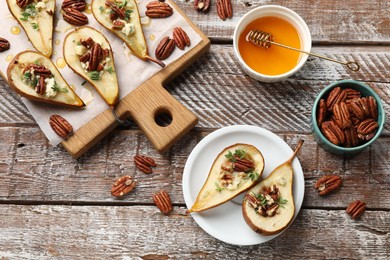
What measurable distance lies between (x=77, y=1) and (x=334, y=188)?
27.9 inches

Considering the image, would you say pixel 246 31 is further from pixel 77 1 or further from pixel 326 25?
pixel 77 1

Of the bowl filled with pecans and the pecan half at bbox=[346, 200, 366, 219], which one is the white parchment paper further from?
the pecan half at bbox=[346, 200, 366, 219]

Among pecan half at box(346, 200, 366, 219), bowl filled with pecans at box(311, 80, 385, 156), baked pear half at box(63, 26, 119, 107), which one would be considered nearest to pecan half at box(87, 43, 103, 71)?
baked pear half at box(63, 26, 119, 107)

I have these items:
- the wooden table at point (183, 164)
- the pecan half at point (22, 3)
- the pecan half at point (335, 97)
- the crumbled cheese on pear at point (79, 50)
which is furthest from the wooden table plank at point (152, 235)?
the pecan half at point (22, 3)

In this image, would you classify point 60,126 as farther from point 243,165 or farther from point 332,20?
point 332,20

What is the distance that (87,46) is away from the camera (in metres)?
1.25

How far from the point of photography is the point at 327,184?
4.20 ft

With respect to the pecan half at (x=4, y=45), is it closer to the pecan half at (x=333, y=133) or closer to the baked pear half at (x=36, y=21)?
the baked pear half at (x=36, y=21)

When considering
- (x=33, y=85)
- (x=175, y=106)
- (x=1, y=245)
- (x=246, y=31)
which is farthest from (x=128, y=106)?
(x=1, y=245)

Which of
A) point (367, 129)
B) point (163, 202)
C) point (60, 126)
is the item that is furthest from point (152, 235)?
point (367, 129)

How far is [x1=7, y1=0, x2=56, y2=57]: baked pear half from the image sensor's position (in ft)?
4.17

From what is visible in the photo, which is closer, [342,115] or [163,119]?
[342,115]

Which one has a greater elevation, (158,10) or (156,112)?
(158,10)

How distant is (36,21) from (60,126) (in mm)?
242
